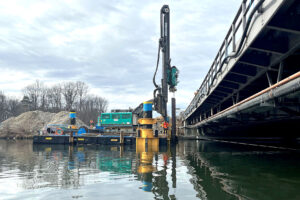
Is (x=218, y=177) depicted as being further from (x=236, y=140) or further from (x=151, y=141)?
(x=236, y=140)

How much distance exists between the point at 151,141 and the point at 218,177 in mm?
12273

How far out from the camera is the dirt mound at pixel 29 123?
193 feet

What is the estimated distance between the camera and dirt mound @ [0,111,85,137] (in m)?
58.7

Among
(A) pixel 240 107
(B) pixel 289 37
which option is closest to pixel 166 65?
(A) pixel 240 107

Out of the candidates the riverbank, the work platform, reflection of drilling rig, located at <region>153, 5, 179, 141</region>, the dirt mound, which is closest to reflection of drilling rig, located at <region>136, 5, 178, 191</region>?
reflection of drilling rig, located at <region>153, 5, 179, 141</region>

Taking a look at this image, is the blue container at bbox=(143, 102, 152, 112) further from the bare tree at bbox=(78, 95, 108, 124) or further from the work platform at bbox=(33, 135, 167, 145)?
the bare tree at bbox=(78, 95, 108, 124)

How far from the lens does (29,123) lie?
6494 centimetres

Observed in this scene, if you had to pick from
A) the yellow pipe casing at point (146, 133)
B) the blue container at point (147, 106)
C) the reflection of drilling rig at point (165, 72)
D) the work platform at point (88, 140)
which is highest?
the reflection of drilling rig at point (165, 72)

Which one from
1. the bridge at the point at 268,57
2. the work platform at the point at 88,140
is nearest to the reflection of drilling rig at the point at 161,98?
the work platform at the point at 88,140

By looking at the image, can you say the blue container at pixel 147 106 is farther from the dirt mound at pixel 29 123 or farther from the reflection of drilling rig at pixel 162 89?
the dirt mound at pixel 29 123

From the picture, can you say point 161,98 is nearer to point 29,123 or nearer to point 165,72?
point 165,72

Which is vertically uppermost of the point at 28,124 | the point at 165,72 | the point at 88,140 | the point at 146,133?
the point at 165,72

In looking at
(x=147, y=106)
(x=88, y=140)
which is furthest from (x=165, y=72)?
(x=88, y=140)

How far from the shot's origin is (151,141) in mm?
20312
